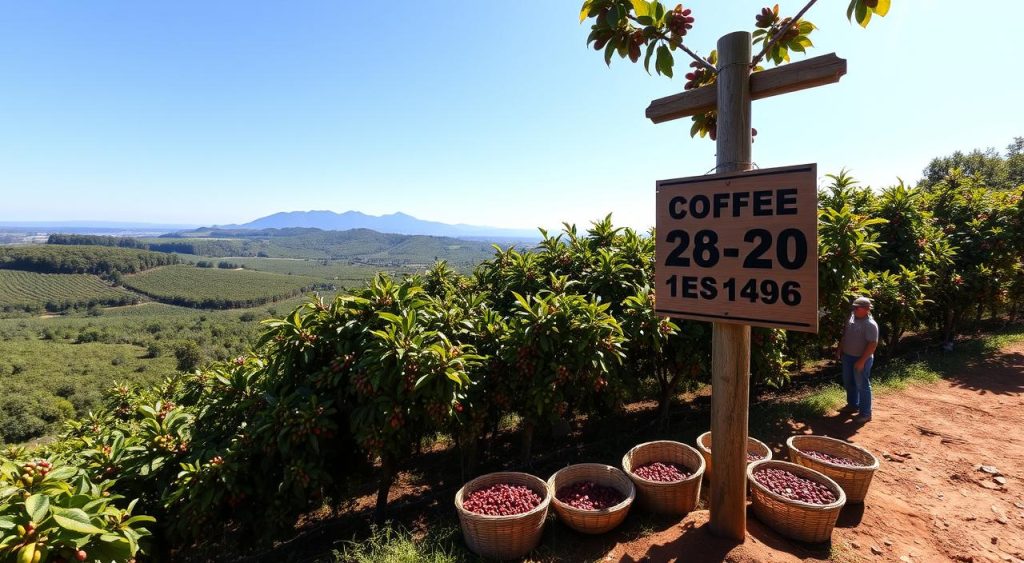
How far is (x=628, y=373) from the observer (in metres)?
4.55

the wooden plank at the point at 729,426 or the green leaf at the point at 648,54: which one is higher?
the green leaf at the point at 648,54

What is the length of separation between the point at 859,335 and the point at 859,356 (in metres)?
0.26

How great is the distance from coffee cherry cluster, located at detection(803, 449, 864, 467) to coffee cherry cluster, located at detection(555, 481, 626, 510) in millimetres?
1711

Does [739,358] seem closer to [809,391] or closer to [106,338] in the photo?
[809,391]

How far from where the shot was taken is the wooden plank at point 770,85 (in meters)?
2.23

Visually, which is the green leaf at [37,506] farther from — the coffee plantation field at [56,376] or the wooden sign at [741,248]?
the coffee plantation field at [56,376]

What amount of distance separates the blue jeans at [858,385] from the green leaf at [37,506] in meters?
6.77

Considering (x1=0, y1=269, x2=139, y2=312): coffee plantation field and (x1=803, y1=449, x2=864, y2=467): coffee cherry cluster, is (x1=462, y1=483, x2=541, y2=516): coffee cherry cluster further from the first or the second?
(x1=0, y1=269, x2=139, y2=312): coffee plantation field

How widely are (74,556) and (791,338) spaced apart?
6.95 metres

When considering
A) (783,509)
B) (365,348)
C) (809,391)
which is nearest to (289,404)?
(365,348)

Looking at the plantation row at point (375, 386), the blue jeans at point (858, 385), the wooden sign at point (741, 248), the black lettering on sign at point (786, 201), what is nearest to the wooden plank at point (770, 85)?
the wooden sign at point (741, 248)

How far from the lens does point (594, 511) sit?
2936mm

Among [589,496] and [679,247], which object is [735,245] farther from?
[589,496]

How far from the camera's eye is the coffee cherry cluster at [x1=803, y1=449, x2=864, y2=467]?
343 cm
